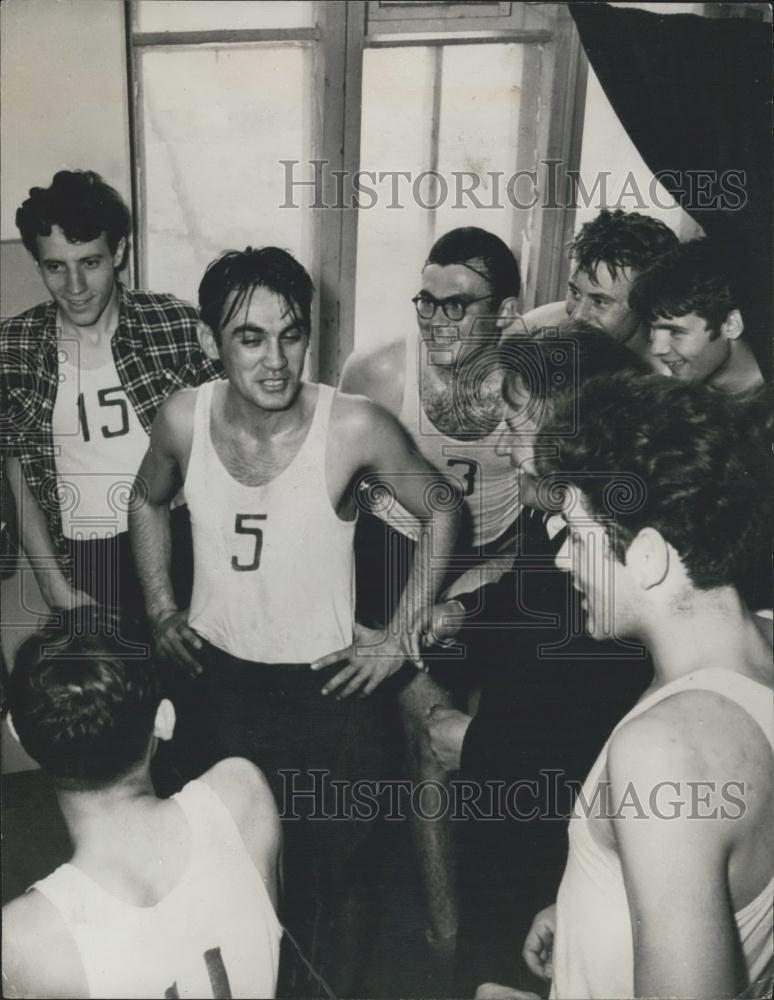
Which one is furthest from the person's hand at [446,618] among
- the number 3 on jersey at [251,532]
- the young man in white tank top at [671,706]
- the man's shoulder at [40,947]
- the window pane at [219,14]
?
the window pane at [219,14]

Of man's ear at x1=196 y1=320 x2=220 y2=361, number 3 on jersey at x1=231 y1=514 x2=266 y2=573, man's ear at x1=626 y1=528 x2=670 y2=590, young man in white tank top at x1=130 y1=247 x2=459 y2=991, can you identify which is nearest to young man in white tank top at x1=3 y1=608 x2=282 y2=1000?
young man in white tank top at x1=130 y1=247 x2=459 y2=991

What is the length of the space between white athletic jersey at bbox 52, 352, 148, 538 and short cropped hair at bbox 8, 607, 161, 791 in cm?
21

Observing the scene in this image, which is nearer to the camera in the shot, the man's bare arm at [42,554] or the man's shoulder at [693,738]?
the man's shoulder at [693,738]

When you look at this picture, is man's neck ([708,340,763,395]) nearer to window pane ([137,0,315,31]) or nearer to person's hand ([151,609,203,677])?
window pane ([137,0,315,31])

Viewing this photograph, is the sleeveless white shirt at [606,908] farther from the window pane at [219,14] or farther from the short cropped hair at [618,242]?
the window pane at [219,14]

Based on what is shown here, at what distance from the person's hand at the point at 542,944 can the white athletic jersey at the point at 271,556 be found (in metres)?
0.62

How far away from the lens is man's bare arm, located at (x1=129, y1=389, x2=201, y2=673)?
1.76 meters

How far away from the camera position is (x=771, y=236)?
185cm

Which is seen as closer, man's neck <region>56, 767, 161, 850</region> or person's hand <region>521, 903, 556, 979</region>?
man's neck <region>56, 767, 161, 850</region>

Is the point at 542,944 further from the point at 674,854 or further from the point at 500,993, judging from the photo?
the point at 674,854

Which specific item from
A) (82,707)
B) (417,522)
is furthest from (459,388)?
(82,707)

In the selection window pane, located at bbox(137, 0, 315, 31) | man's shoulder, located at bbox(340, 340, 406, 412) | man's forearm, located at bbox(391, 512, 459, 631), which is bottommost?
man's forearm, located at bbox(391, 512, 459, 631)

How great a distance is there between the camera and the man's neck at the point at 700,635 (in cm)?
171

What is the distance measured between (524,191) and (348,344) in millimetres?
395
